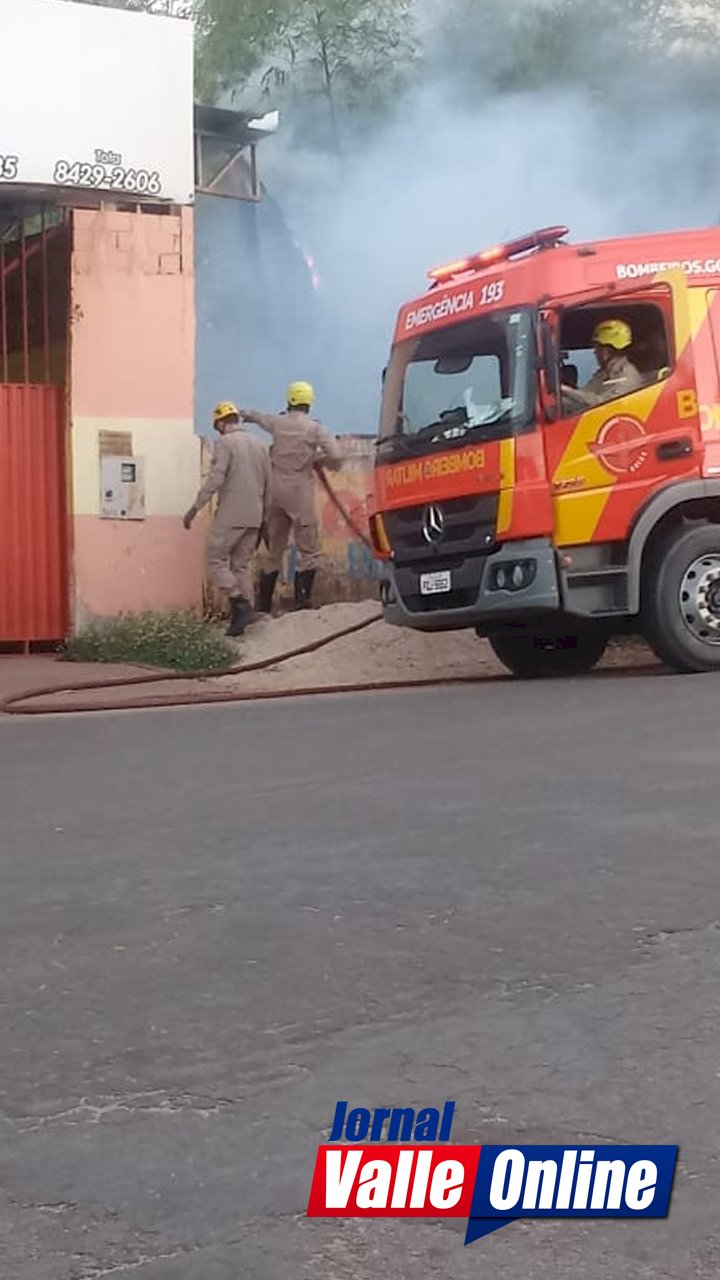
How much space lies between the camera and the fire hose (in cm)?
1082

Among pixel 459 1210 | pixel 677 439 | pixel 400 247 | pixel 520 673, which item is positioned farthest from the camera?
pixel 400 247

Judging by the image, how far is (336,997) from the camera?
12.4 feet

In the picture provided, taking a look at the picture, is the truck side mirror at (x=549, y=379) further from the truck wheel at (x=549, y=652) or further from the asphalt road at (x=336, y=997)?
the asphalt road at (x=336, y=997)

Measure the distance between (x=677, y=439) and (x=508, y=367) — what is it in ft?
3.76

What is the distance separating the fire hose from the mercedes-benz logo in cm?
97

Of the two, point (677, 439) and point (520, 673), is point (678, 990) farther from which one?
point (520, 673)

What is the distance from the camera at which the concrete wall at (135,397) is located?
13688 millimetres

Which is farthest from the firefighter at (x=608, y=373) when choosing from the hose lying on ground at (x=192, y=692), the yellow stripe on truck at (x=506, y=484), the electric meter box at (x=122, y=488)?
the electric meter box at (x=122, y=488)

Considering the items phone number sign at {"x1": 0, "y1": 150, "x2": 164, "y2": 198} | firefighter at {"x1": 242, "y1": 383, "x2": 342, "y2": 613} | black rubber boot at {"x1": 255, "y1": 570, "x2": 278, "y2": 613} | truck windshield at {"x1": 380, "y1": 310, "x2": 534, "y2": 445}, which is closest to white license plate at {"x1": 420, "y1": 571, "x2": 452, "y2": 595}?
truck windshield at {"x1": 380, "y1": 310, "x2": 534, "y2": 445}

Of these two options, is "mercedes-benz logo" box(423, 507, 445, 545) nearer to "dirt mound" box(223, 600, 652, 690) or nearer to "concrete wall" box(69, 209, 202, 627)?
"dirt mound" box(223, 600, 652, 690)

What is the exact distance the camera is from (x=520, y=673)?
40.6 ft

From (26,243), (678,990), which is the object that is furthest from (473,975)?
(26,243)

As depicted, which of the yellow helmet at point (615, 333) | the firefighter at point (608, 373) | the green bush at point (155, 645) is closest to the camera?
the firefighter at point (608, 373)

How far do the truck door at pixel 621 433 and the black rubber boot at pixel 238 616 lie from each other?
3.91 m
